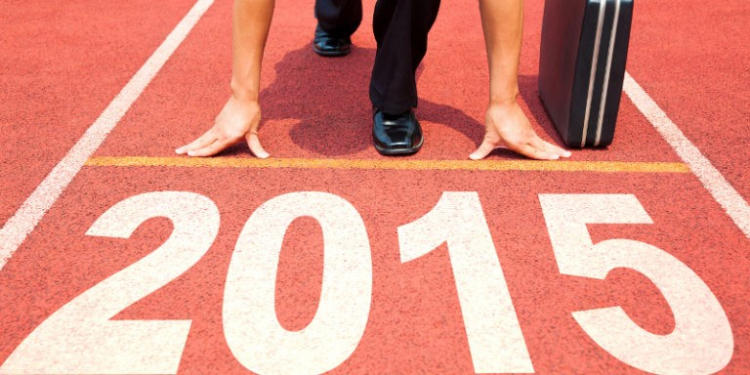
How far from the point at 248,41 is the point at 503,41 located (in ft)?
3.70

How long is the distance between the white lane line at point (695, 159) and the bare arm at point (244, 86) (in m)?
2.02

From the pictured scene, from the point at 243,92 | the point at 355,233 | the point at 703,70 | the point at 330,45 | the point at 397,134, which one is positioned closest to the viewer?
the point at 355,233

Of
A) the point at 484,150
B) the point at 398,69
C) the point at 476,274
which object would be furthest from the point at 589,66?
the point at 476,274

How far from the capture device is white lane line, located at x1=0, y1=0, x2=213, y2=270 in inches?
116

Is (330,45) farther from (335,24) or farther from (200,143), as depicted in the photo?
(200,143)

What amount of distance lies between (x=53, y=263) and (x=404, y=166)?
1561 mm

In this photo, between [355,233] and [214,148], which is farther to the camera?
[214,148]

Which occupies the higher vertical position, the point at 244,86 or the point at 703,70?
the point at 244,86

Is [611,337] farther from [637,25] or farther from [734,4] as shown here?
[734,4]

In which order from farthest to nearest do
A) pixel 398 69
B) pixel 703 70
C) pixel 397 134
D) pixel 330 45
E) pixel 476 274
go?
pixel 330 45, pixel 703 70, pixel 397 134, pixel 398 69, pixel 476 274

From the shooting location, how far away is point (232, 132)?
3.43 metres

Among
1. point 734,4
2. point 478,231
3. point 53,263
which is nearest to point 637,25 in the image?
point 734,4

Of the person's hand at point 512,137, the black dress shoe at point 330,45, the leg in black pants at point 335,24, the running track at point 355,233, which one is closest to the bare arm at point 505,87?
the person's hand at point 512,137

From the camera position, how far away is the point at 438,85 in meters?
4.46
